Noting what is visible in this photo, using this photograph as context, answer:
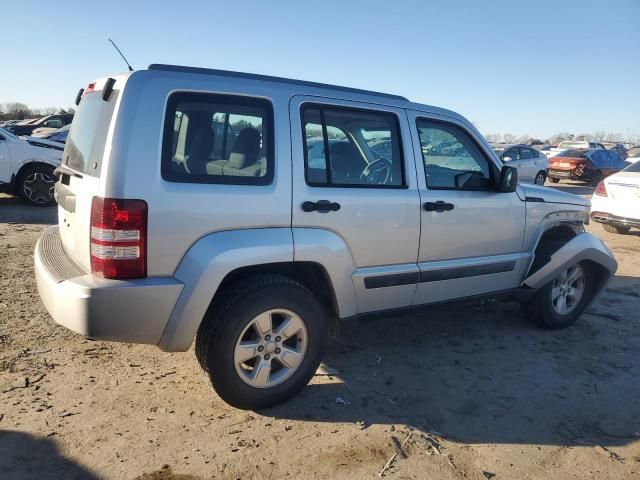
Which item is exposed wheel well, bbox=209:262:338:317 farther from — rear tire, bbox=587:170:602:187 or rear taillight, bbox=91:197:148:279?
rear tire, bbox=587:170:602:187

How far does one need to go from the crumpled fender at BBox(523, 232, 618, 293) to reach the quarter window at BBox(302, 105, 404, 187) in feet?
5.71

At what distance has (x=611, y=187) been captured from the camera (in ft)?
29.4

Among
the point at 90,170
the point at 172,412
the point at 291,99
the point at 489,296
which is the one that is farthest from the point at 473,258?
the point at 90,170

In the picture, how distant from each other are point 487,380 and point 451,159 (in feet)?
5.53

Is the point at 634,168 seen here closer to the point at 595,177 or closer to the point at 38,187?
the point at 38,187

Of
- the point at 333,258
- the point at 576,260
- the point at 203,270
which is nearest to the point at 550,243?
the point at 576,260

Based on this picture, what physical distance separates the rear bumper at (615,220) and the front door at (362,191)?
6719 millimetres

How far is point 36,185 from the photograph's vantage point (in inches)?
376

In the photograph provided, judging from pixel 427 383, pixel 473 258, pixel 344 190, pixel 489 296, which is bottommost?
pixel 427 383

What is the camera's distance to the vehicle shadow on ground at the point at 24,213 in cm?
847

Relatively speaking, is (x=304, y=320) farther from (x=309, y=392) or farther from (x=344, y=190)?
(x=344, y=190)

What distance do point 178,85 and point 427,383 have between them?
253cm

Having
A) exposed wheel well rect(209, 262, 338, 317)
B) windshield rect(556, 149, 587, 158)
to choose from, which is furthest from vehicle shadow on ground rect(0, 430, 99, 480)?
windshield rect(556, 149, 587, 158)

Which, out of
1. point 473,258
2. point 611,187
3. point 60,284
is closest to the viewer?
point 60,284
